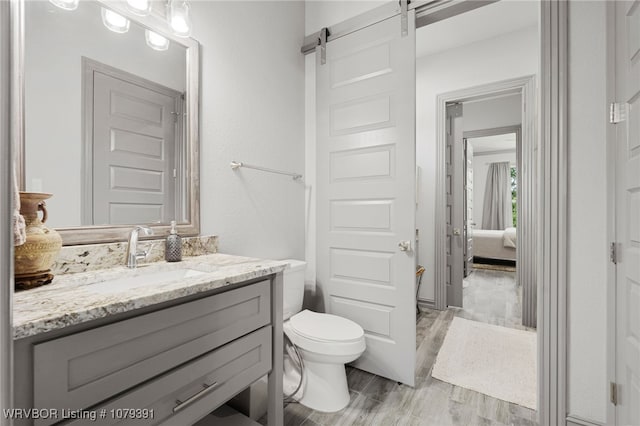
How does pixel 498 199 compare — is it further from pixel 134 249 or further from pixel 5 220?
pixel 5 220

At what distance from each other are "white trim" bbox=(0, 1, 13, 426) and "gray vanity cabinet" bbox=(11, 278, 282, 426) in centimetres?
32

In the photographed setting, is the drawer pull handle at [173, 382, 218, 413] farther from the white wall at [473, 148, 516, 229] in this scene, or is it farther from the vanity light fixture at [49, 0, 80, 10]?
the white wall at [473, 148, 516, 229]

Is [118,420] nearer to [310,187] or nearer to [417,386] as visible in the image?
[417,386]

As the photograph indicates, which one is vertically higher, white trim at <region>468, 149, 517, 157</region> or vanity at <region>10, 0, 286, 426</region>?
white trim at <region>468, 149, 517, 157</region>

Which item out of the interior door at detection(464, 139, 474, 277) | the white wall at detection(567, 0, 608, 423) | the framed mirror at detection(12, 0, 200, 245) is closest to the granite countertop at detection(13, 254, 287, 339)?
the framed mirror at detection(12, 0, 200, 245)

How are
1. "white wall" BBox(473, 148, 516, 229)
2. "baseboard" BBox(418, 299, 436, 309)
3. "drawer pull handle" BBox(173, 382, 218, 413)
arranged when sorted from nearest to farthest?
"drawer pull handle" BBox(173, 382, 218, 413) < "baseboard" BBox(418, 299, 436, 309) < "white wall" BBox(473, 148, 516, 229)

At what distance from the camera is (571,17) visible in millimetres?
1433

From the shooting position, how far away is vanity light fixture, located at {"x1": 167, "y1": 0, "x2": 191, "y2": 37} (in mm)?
1481

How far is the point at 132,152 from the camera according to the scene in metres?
1.42

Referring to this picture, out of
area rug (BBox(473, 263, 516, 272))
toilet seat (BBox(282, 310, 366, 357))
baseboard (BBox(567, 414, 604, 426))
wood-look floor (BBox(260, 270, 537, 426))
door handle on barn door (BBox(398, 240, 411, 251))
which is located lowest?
wood-look floor (BBox(260, 270, 537, 426))

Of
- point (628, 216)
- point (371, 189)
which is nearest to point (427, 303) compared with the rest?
point (371, 189)

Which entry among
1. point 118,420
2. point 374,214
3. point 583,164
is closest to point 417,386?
point 374,214

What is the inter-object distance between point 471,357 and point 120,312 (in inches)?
95.5

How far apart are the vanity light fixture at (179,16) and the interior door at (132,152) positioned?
31cm
